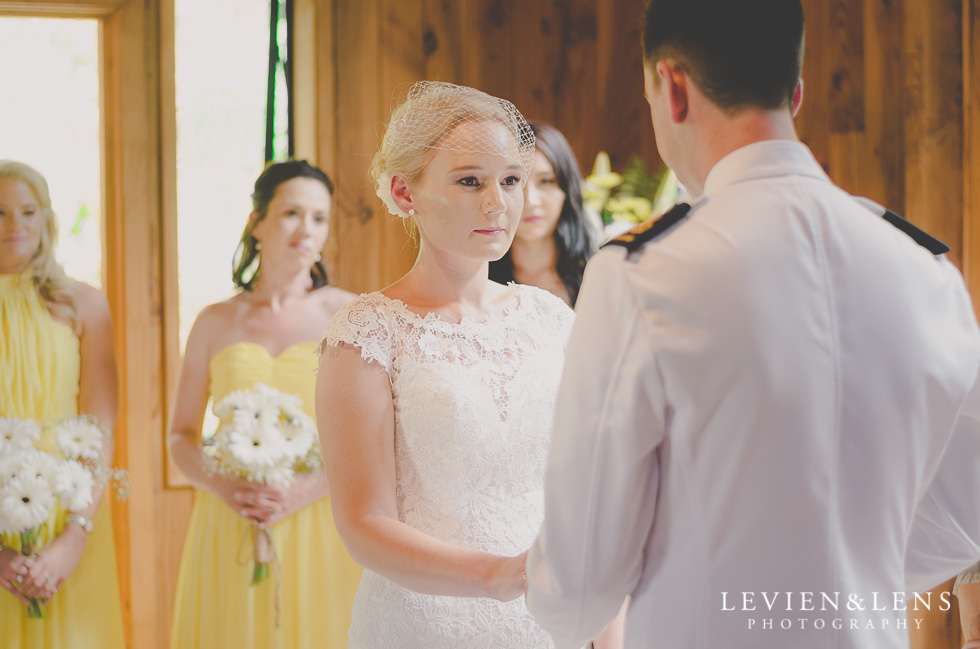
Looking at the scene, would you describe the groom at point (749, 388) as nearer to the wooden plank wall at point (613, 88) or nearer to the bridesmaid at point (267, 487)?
the bridesmaid at point (267, 487)

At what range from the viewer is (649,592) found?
1142mm

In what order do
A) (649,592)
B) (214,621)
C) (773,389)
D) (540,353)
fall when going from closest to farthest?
(773,389)
(649,592)
(540,353)
(214,621)

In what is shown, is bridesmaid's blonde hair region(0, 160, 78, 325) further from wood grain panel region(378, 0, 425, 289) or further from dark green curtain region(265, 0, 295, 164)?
wood grain panel region(378, 0, 425, 289)

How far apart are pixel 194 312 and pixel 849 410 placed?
10.6ft

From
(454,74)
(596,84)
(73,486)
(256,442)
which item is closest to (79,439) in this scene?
(73,486)

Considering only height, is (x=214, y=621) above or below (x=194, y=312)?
below

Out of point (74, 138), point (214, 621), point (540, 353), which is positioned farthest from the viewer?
point (74, 138)

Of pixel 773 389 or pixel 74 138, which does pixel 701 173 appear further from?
pixel 74 138

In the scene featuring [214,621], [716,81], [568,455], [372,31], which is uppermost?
[372,31]

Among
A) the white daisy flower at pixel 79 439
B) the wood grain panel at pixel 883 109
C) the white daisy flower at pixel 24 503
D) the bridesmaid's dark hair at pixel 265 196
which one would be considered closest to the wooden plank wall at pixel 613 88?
the wood grain panel at pixel 883 109

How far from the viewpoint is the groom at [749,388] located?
1.03 m

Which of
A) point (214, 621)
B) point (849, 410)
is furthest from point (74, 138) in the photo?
point (849, 410)

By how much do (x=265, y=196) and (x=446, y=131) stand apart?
175cm

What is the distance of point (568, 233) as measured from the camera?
3463mm
